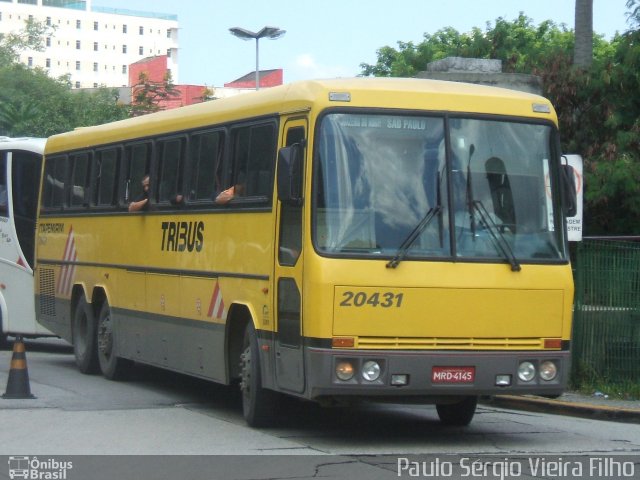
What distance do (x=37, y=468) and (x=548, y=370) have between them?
447 cm

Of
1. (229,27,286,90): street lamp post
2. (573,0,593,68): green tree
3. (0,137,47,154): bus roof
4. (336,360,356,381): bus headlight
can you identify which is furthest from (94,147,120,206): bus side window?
(229,27,286,90): street lamp post

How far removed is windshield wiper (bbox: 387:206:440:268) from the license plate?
96cm

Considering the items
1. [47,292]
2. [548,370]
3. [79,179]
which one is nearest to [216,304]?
[548,370]

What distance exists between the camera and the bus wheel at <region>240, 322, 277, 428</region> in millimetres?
12289

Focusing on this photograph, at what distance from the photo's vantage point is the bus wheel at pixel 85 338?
1769cm

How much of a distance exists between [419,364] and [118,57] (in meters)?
165

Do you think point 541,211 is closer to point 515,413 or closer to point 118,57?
point 515,413

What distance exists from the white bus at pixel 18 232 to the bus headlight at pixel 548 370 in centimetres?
1168

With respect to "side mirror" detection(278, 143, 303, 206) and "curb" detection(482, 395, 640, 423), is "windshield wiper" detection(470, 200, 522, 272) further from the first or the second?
"curb" detection(482, 395, 640, 423)

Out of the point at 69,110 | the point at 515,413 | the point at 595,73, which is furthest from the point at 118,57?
the point at 515,413

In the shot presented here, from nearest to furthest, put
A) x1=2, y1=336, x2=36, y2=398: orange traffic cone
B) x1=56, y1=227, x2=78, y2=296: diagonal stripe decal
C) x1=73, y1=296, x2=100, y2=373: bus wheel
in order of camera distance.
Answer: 1. x1=2, y1=336, x2=36, y2=398: orange traffic cone
2. x1=73, y1=296, x2=100, y2=373: bus wheel
3. x1=56, y1=227, x2=78, y2=296: diagonal stripe decal

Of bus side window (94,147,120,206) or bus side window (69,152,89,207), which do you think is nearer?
bus side window (94,147,120,206)

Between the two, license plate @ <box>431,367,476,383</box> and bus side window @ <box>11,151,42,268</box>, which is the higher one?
bus side window @ <box>11,151,42,268</box>

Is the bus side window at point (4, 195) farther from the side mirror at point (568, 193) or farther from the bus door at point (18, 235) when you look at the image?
the side mirror at point (568, 193)
